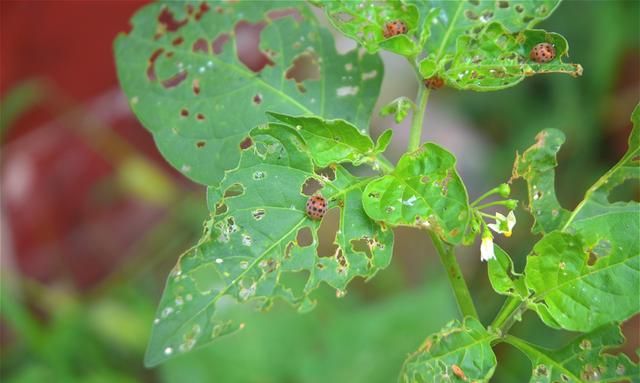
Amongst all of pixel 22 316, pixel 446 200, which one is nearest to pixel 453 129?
pixel 22 316

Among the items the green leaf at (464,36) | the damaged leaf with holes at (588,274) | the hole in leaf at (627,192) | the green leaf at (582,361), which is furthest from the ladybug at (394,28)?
the hole in leaf at (627,192)

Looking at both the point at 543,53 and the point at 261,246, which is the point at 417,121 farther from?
the point at 261,246

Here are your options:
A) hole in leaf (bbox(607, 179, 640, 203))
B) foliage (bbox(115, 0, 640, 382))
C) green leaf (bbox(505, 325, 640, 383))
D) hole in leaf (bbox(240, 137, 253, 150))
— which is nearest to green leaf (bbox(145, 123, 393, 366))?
foliage (bbox(115, 0, 640, 382))

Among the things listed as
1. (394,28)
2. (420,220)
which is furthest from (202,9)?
(420,220)

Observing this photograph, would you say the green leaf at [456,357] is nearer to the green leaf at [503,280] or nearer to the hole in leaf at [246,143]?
the green leaf at [503,280]

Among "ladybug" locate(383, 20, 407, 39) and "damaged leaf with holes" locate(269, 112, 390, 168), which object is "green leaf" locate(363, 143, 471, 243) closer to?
"damaged leaf with holes" locate(269, 112, 390, 168)

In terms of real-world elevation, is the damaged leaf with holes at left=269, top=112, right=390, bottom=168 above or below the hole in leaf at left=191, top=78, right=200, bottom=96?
above
